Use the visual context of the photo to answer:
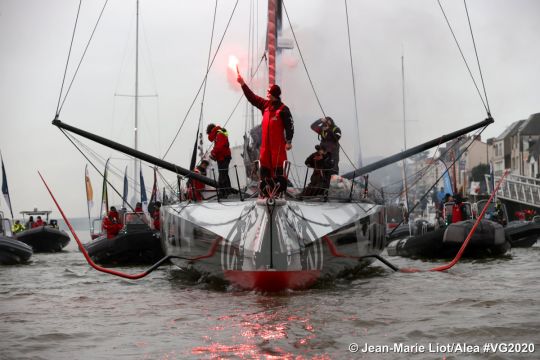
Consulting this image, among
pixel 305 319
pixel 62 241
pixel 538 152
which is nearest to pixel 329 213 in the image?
pixel 305 319

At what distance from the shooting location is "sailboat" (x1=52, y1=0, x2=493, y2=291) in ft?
31.4

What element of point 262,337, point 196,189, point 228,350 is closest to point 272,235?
point 262,337

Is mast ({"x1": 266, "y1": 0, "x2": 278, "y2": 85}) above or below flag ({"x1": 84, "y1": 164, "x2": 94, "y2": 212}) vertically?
above

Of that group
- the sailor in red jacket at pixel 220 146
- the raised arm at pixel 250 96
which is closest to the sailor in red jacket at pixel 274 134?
the raised arm at pixel 250 96

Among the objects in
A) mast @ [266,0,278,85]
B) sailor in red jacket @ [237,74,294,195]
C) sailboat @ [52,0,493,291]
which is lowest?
sailboat @ [52,0,493,291]

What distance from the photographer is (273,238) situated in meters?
9.53

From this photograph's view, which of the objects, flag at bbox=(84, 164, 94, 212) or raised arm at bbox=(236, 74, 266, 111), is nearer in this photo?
raised arm at bbox=(236, 74, 266, 111)

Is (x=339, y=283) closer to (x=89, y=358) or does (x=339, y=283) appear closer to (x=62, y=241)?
(x=89, y=358)

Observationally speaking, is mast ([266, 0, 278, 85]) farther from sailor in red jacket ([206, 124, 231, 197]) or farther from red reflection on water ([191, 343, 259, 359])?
red reflection on water ([191, 343, 259, 359])

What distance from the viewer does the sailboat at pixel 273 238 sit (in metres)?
9.57

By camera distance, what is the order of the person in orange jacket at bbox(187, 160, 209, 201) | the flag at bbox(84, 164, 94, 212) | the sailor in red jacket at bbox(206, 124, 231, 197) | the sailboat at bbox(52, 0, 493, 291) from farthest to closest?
the flag at bbox(84, 164, 94, 212)
the sailor in red jacket at bbox(206, 124, 231, 197)
the person in orange jacket at bbox(187, 160, 209, 201)
the sailboat at bbox(52, 0, 493, 291)

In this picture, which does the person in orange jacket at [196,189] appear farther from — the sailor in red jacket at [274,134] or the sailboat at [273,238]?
the sailor in red jacket at [274,134]

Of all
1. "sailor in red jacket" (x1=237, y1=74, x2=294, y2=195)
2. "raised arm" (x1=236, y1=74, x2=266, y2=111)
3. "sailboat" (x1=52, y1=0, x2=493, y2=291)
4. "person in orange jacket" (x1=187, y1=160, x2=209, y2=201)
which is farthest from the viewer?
"person in orange jacket" (x1=187, y1=160, x2=209, y2=201)

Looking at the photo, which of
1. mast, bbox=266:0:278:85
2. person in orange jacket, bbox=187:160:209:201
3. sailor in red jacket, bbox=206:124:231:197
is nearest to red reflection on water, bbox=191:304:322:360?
person in orange jacket, bbox=187:160:209:201
